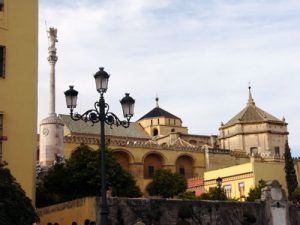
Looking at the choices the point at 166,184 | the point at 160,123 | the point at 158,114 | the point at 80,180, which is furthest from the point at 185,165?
the point at 80,180

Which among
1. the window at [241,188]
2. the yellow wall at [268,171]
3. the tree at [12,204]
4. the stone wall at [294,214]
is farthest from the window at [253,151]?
the tree at [12,204]

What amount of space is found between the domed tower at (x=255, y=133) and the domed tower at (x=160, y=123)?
9.89 meters

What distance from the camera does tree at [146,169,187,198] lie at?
55.6 meters

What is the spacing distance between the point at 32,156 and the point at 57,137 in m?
24.1

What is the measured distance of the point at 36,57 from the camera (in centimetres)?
2394

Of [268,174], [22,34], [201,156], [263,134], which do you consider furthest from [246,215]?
[263,134]

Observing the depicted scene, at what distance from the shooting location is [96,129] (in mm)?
76625

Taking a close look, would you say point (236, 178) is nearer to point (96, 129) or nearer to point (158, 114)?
point (96, 129)

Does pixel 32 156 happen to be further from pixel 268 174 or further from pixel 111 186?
pixel 268 174

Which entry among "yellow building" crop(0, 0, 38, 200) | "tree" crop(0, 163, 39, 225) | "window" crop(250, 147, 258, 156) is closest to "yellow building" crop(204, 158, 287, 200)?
"window" crop(250, 147, 258, 156)

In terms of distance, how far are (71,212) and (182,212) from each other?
14.9 feet

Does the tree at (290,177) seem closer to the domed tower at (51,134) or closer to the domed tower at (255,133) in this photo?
the domed tower at (255,133)

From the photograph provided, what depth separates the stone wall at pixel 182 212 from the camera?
77.5ft

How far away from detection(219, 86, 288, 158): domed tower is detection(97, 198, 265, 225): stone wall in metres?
49.0
